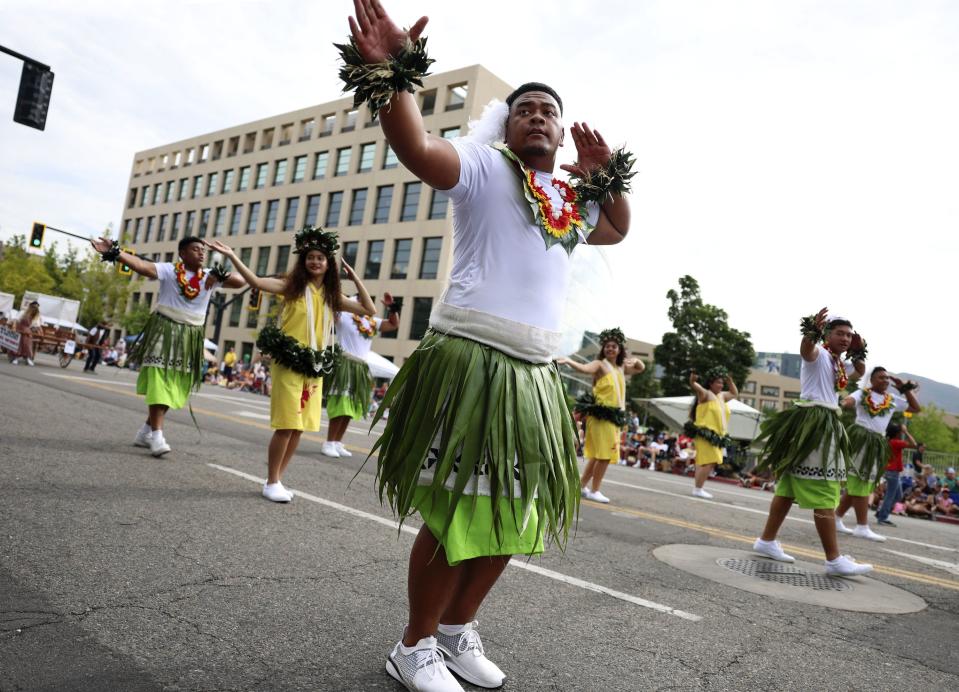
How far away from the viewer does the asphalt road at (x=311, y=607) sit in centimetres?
237

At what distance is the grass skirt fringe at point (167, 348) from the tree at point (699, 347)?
35.6 meters

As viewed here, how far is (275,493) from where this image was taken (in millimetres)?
5164

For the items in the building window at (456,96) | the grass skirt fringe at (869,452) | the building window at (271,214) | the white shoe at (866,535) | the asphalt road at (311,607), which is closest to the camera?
the asphalt road at (311,607)

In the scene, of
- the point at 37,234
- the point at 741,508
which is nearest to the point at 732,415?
the point at 741,508

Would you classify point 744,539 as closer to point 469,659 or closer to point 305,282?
point 305,282

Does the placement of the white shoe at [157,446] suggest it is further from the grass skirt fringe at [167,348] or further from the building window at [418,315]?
the building window at [418,315]

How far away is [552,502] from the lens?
7.79ft

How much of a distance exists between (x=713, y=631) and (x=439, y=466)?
1976 mm

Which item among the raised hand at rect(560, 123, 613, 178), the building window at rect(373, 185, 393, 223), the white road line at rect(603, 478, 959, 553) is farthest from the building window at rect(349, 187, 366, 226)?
the raised hand at rect(560, 123, 613, 178)

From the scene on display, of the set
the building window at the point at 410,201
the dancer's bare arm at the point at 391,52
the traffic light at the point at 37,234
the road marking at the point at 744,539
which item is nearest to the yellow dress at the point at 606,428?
the road marking at the point at 744,539

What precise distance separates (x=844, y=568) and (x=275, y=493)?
13.9 ft

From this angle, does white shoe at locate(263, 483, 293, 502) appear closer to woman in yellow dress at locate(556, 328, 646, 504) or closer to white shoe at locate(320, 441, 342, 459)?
white shoe at locate(320, 441, 342, 459)

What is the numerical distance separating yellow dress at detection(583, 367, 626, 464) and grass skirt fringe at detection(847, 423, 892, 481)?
2.59 m

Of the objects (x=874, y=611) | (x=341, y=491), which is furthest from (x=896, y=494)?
(x=341, y=491)
